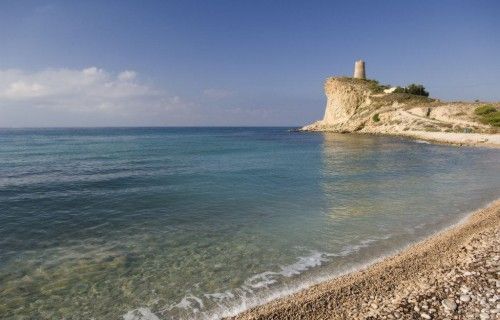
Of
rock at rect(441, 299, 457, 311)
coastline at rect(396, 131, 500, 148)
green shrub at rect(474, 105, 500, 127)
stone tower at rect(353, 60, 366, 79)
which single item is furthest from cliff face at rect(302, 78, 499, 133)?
rock at rect(441, 299, 457, 311)

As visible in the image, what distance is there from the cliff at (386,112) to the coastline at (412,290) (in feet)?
174

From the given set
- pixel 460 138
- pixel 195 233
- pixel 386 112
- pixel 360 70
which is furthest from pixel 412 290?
pixel 360 70

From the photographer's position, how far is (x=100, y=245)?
11930 mm

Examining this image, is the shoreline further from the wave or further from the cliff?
the wave

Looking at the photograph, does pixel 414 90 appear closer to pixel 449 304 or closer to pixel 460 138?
pixel 460 138

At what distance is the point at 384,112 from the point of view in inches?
3578

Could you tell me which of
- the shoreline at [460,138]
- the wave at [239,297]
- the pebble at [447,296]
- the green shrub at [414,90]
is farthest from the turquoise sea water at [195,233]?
the green shrub at [414,90]

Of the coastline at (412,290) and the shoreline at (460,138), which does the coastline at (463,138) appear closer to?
the shoreline at (460,138)

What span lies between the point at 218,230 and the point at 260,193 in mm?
6860

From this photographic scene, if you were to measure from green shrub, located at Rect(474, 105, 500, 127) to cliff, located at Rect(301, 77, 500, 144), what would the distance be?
87cm

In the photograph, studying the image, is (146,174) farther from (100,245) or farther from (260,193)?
(100,245)

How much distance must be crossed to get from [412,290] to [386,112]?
8930 cm

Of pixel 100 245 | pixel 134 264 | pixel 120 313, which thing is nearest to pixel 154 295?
pixel 120 313

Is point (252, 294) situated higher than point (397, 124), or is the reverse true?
point (397, 124)
